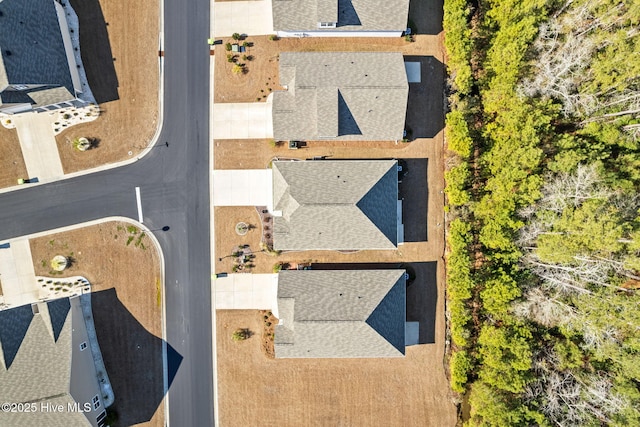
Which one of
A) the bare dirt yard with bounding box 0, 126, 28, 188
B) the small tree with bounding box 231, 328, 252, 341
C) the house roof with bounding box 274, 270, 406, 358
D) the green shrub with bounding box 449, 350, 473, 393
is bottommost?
the green shrub with bounding box 449, 350, 473, 393

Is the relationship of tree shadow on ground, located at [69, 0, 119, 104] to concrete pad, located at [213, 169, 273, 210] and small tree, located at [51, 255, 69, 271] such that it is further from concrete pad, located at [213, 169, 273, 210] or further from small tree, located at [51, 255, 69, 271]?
small tree, located at [51, 255, 69, 271]

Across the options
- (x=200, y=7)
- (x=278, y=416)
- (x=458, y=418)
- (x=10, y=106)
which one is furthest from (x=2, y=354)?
(x=458, y=418)

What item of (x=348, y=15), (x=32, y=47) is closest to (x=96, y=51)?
(x=32, y=47)

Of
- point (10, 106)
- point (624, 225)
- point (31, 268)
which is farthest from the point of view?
point (31, 268)

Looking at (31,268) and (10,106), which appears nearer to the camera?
(10,106)

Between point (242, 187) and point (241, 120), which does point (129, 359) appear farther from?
point (241, 120)

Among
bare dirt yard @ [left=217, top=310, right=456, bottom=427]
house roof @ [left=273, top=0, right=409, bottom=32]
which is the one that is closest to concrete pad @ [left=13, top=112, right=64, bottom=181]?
house roof @ [left=273, top=0, right=409, bottom=32]

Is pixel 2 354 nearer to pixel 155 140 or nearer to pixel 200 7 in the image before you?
pixel 155 140
